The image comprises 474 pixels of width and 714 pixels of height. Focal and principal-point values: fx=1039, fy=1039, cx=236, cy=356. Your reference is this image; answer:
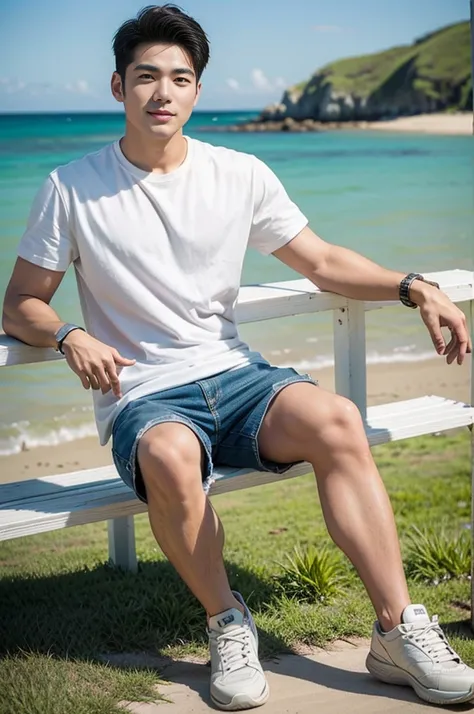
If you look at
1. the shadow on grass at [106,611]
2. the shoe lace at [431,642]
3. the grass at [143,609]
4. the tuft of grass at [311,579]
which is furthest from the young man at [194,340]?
the tuft of grass at [311,579]

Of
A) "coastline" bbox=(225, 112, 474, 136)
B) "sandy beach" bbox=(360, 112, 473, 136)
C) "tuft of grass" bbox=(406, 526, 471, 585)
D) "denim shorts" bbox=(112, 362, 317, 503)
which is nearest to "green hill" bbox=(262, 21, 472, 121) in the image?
"coastline" bbox=(225, 112, 474, 136)

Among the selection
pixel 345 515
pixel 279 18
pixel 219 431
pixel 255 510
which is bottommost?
pixel 255 510

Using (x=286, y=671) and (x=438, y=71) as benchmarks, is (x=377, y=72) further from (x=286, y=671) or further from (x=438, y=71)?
(x=286, y=671)

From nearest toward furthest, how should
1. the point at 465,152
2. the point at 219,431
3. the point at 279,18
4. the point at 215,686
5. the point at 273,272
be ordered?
the point at 215,686 < the point at 219,431 < the point at 273,272 < the point at 465,152 < the point at 279,18

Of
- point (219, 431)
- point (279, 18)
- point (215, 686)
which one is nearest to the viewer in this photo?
point (215, 686)

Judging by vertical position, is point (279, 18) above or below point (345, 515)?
above

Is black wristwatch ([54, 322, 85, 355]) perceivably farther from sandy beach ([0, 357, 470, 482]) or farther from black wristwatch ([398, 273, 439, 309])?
sandy beach ([0, 357, 470, 482])

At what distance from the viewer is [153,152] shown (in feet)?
8.71

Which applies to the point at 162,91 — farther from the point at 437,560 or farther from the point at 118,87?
the point at 437,560

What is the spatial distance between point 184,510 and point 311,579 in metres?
0.91

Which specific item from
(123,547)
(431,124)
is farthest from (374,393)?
(431,124)

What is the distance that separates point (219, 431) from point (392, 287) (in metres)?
0.60

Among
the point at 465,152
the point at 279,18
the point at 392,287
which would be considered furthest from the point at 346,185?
the point at 392,287

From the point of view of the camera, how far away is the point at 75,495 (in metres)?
2.59
